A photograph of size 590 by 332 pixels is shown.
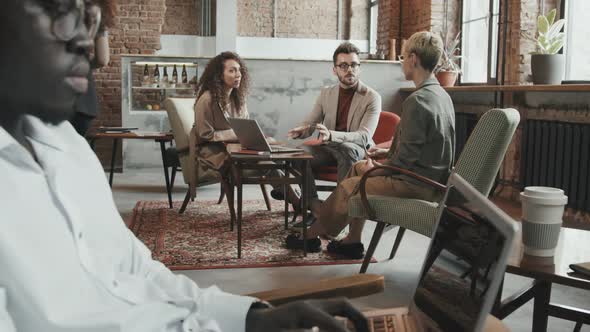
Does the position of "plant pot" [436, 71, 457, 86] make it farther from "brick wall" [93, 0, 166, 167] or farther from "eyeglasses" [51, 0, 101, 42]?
"eyeglasses" [51, 0, 101, 42]

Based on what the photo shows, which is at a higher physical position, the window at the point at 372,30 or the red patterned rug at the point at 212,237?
the window at the point at 372,30

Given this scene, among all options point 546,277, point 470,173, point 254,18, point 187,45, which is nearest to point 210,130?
point 470,173

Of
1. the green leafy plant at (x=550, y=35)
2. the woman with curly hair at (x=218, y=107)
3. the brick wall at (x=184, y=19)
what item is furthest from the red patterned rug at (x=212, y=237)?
the brick wall at (x=184, y=19)

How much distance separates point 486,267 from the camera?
99cm

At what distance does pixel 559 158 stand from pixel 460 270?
15.1ft

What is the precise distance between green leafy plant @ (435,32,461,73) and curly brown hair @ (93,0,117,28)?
20.2 ft

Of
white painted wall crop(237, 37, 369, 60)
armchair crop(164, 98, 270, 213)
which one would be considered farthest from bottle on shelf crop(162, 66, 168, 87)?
white painted wall crop(237, 37, 369, 60)

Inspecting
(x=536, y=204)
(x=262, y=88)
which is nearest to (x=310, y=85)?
(x=262, y=88)

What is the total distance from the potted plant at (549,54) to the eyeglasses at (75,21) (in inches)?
206

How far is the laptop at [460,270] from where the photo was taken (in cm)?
94

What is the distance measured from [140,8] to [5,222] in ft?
28.8

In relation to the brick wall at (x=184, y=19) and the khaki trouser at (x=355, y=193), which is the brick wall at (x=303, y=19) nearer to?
the brick wall at (x=184, y=19)

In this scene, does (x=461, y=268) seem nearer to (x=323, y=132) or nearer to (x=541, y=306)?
(x=541, y=306)

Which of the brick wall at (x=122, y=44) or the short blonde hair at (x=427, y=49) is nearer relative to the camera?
the short blonde hair at (x=427, y=49)
